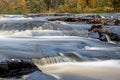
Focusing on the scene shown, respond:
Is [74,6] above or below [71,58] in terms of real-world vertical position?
below

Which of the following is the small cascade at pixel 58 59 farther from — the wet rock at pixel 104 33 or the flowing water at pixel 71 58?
the wet rock at pixel 104 33

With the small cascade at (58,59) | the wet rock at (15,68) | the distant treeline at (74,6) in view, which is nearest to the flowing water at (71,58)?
the small cascade at (58,59)

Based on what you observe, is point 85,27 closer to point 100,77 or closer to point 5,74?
point 100,77

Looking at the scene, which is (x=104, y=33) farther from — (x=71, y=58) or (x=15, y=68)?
(x=15, y=68)

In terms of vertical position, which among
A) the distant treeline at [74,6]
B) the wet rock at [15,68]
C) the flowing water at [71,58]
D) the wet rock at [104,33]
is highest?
the wet rock at [15,68]

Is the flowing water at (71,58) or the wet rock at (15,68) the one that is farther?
the flowing water at (71,58)

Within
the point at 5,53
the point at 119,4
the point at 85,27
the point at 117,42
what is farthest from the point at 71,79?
the point at 119,4

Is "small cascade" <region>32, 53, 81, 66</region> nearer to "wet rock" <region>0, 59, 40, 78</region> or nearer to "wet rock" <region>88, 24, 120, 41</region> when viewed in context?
"wet rock" <region>0, 59, 40, 78</region>

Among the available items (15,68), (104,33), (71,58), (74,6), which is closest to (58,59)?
(71,58)

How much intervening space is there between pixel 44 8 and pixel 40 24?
44.0 m

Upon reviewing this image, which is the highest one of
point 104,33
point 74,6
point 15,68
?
point 15,68

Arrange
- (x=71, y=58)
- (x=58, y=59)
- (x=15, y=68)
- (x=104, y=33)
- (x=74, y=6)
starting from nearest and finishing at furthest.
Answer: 1. (x=15, y=68)
2. (x=58, y=59)
3. (x=71, y=58)
4. (x=104, y=33)
5. (x=74, y=6)

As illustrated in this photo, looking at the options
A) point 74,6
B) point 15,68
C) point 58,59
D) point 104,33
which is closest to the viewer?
point 15,68

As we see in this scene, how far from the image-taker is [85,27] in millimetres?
16344
